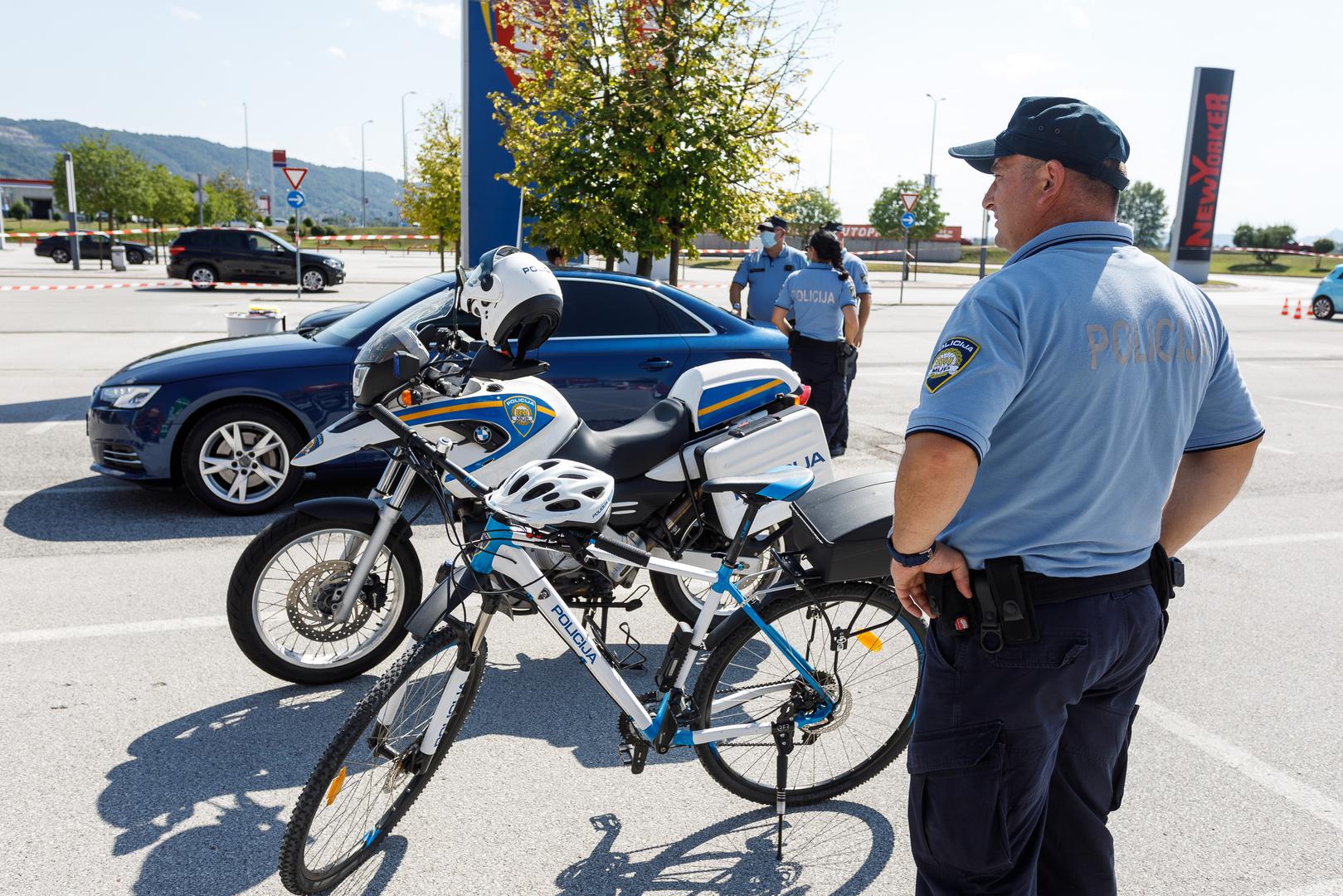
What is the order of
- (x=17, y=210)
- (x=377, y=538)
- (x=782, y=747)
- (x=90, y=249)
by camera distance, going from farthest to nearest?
(x=17, y=210)
(x=90, y=249)
(x=377, y=538)
(x=782, y=747)

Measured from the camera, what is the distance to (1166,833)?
10.9 feet

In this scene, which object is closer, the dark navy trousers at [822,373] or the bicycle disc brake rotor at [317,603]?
the bicycle disc brake rotor at [317,603]

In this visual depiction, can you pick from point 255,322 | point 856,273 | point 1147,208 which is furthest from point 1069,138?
point 1147,208

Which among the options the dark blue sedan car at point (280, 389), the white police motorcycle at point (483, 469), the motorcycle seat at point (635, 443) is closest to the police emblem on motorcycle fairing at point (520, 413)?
the white police motorcycle at point (483, 469)

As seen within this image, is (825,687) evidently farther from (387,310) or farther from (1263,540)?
(1263,540)

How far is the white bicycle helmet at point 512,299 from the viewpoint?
3545 mm

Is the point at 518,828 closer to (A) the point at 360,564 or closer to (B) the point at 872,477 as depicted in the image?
(A) the point at 360,564

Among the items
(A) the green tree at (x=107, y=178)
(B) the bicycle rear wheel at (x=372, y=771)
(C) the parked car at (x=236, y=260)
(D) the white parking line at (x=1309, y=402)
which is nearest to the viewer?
(B) the bicycle rear wheel at (x=372, y=771)

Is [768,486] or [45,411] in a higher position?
[768,486]

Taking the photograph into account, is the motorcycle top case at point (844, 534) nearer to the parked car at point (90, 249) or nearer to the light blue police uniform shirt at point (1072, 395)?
the light blue police uniform shirt at point (1072, 395)

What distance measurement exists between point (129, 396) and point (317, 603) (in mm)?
3256

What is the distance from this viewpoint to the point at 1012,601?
2023mm

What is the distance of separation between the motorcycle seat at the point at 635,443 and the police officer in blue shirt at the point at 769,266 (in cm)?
463

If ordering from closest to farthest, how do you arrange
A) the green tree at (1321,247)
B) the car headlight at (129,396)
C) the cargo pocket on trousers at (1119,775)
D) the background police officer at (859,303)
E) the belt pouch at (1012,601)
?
the belt pouch at (1012,601) < the cargo pocket on trousers at (1119,775) < the car headlight at (129,396) < the background police officer at (859,303) < the green tree at (1321,247)
